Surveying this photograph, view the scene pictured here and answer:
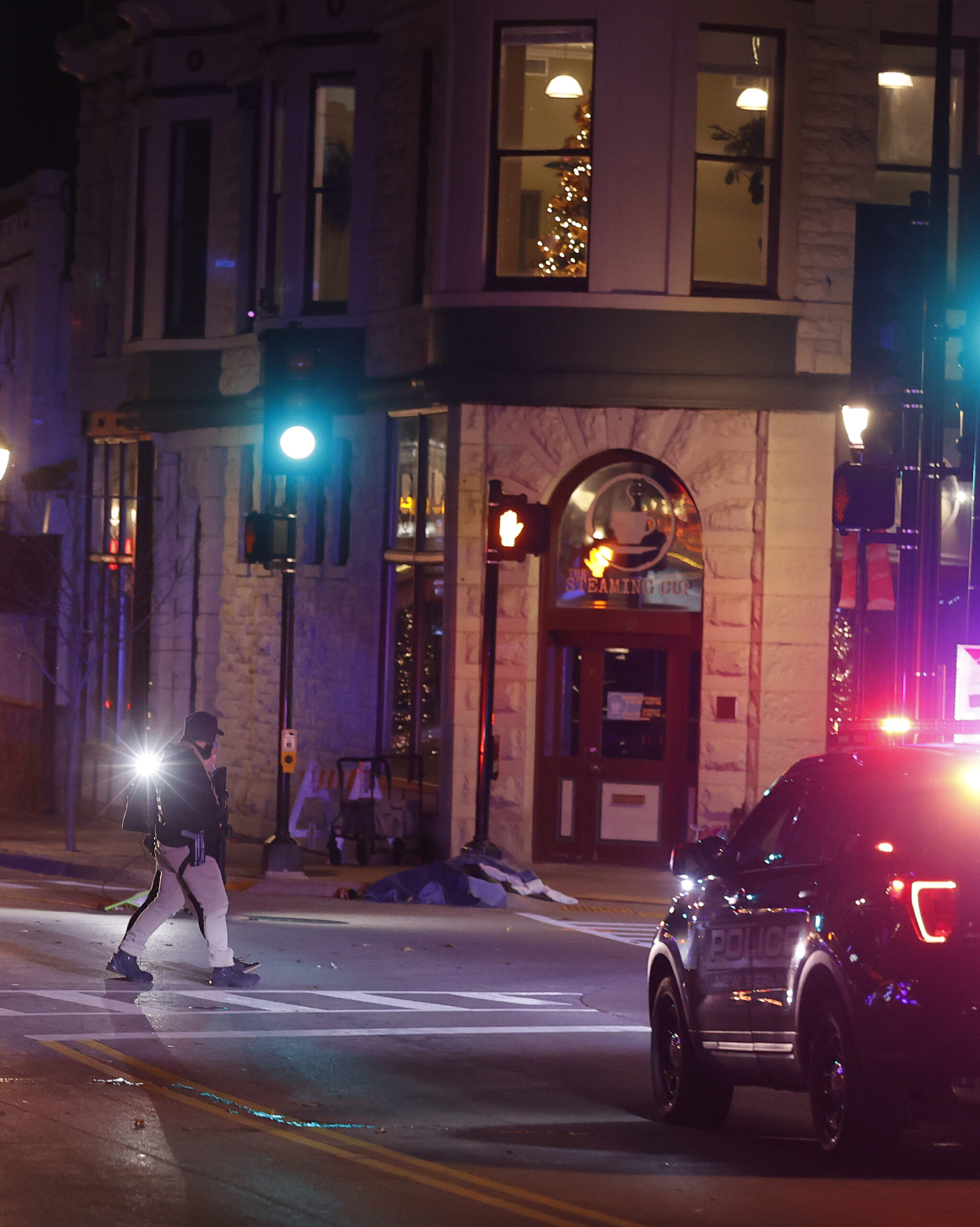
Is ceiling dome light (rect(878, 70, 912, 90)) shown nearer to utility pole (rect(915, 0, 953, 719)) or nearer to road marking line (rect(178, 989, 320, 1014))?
utility pole (rect(915, 0, 953, 719))

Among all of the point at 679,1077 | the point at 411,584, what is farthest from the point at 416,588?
the point at 679,1077

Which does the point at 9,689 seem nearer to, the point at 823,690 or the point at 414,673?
the point at 414,673

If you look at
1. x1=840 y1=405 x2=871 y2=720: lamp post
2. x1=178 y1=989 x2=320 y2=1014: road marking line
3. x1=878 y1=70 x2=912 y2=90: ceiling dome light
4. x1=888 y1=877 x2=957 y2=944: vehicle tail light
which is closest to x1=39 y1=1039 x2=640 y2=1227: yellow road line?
x1=888 y1=877 x2=957 y2=944: vehicle tail light

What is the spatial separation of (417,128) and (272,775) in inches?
327

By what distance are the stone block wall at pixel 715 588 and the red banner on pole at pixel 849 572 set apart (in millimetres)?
188

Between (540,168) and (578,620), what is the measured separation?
491cm

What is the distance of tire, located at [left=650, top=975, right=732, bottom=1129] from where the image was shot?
364 inches

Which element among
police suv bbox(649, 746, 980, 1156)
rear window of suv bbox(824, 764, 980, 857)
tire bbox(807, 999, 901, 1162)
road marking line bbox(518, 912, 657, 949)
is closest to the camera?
police suv bbox(649, 746, 980, 1156)

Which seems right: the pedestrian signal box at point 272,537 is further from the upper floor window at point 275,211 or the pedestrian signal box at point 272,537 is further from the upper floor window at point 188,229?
the upper floor window at point 188,229

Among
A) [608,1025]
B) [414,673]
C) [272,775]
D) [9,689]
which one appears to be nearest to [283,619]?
[414,673]

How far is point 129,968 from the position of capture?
13.2m

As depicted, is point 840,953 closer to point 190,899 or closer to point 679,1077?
point 679,1077

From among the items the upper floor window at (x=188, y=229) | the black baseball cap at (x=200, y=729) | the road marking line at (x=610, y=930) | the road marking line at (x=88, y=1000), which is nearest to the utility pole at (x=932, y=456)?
the road marking line at (x=610, y=930)

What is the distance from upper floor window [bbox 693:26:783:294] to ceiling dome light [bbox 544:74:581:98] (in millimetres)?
1332
